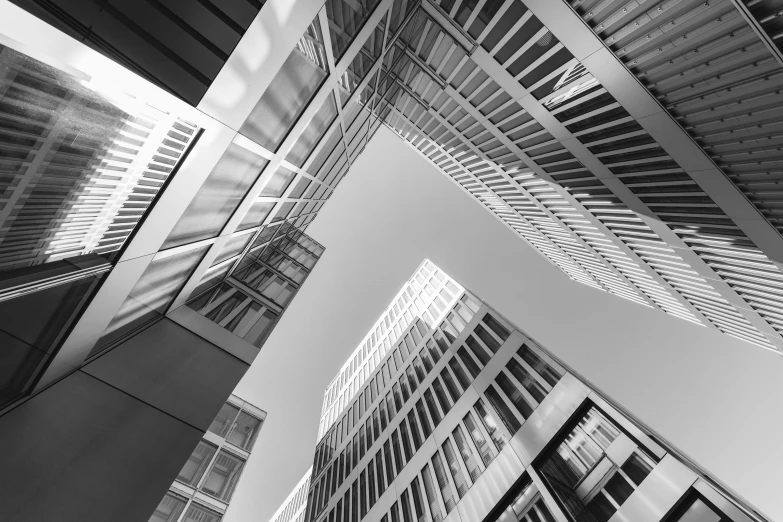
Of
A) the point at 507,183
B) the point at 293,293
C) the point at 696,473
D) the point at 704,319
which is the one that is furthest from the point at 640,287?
the point at 293,293

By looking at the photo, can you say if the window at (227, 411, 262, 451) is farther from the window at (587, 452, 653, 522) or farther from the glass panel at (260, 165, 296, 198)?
the window at (587, 452, 653, 522)

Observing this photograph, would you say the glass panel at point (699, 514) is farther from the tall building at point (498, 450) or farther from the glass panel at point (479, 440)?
the glass panel at point (479, 440)

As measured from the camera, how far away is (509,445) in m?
19.8

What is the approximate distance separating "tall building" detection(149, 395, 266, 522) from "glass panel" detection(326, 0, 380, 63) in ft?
57.5

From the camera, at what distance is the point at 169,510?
16938mm

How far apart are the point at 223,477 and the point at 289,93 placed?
2482 centimetres

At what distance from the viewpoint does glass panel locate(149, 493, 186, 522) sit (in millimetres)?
15906

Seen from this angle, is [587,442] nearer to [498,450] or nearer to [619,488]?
[619,488]

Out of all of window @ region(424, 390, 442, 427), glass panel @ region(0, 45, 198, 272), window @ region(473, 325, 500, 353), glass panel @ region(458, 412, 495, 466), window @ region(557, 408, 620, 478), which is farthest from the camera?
window @ region(424, 390, 442, 427)

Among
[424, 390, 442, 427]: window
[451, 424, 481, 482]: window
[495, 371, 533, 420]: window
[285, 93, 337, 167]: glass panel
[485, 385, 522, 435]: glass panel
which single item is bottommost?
[424, 390, 442, 427]: window

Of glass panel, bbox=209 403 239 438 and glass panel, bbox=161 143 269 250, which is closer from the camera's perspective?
glass panel, bbox=161 143 269 250

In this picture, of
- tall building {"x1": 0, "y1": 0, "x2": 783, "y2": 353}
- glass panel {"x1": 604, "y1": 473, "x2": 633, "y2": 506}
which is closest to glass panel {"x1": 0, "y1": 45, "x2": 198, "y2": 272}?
tall building {"x1": 0, "y1": 0, "x2": 783, "y2": 353}

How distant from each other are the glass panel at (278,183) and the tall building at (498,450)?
56.3 feet

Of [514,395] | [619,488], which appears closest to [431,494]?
[514,395]
